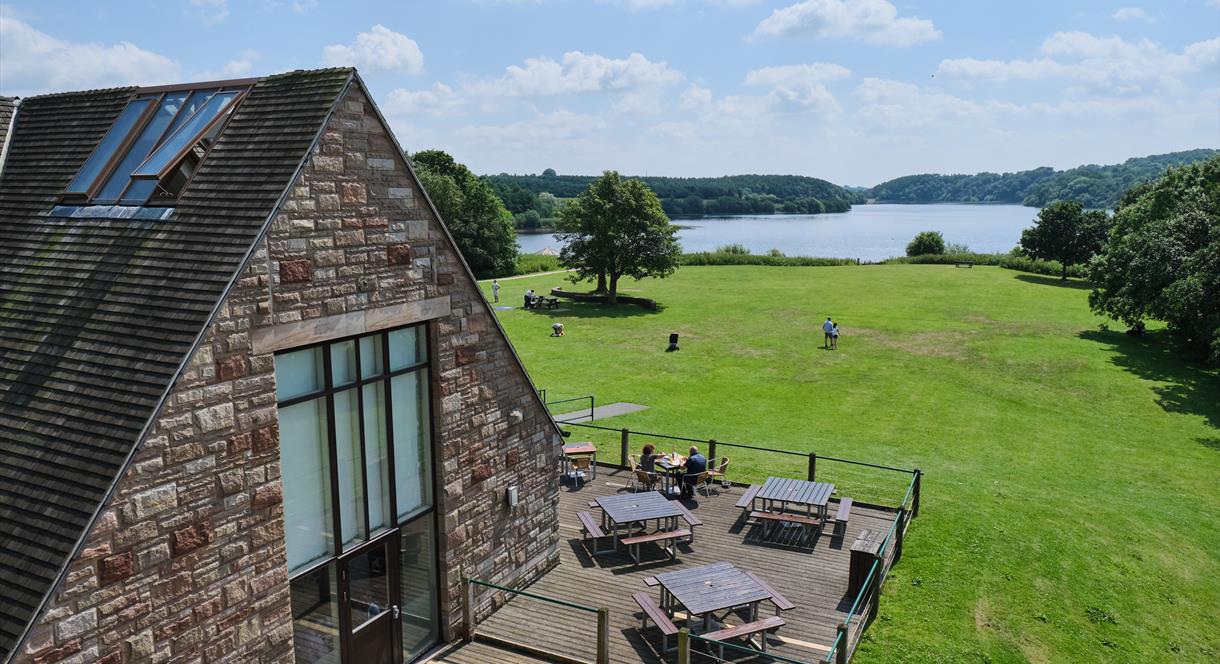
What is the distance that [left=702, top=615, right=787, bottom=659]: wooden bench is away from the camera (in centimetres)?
1134

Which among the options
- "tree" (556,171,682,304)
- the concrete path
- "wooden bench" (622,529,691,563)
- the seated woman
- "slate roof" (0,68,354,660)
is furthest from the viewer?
"tree" (556,171,682,304)

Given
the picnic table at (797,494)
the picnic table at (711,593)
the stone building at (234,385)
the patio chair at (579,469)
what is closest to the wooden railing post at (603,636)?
the picnic table at (711,593)

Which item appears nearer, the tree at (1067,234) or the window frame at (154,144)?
the window frame at (154,144)

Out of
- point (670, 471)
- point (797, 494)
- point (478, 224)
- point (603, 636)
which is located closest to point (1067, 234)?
point (478, 224)

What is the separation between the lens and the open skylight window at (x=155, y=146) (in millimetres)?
9273

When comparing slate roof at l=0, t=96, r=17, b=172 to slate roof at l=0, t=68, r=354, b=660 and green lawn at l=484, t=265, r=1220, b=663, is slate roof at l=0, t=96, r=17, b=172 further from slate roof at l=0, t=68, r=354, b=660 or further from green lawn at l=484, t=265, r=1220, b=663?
green lawn at l=484, t=265, r=1220, b=663

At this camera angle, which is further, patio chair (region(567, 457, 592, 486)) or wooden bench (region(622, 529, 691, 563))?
patio chair (region(567, 457, 592, 486))

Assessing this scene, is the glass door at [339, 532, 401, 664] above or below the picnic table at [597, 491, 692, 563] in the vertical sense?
above

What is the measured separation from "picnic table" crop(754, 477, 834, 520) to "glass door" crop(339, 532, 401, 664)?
317 inches

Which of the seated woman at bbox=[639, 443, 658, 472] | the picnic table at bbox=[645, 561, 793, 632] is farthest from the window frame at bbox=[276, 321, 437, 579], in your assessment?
the seated woman at bbox=[639, 443, 658, 472]

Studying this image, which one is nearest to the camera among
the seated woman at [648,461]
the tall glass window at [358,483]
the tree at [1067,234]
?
→ the tall glass window at [358,483]

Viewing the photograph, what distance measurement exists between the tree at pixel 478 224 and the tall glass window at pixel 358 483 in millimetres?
58134

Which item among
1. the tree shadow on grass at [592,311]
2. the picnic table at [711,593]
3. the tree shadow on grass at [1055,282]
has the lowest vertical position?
the picnic table at [711,593]

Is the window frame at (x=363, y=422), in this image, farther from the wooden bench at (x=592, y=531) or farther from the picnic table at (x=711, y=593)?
the wooden bench at (x=592, y=531)
